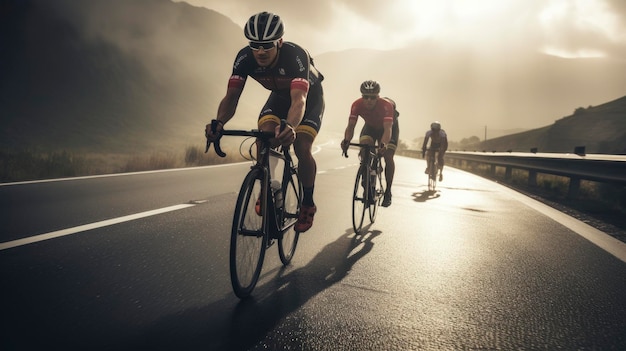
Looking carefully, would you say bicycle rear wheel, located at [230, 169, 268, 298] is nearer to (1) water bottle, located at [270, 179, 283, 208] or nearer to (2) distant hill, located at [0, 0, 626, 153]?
(1) water bottle, located at [270, 179, 283, 208]

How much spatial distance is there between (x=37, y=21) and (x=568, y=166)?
294 ft

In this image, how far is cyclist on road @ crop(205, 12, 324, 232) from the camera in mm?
3717

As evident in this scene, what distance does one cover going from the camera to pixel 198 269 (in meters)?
3.57

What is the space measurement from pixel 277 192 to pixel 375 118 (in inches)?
166

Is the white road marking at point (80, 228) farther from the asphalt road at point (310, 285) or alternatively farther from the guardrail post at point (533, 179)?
the guardrail post at point (533, 179)

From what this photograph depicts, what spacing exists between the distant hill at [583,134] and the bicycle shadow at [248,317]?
39037 mm

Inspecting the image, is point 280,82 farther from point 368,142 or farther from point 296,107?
point 368,142

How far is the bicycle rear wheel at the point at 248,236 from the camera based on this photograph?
2.90 meters

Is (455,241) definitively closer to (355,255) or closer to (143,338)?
(355,255)

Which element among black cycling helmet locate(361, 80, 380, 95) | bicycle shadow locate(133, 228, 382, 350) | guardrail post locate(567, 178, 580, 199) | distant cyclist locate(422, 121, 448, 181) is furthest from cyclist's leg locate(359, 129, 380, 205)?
guardrail post locate(567, 178, 580, 199)

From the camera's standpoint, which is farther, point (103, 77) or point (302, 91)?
point (103, 77)

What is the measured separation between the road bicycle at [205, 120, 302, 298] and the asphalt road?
0.58 feet

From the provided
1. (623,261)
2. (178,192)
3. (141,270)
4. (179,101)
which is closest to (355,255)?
(141,270)

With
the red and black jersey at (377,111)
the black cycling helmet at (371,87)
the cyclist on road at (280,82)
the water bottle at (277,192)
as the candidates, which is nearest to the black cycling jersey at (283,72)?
the cyclist on road at (280,82)
